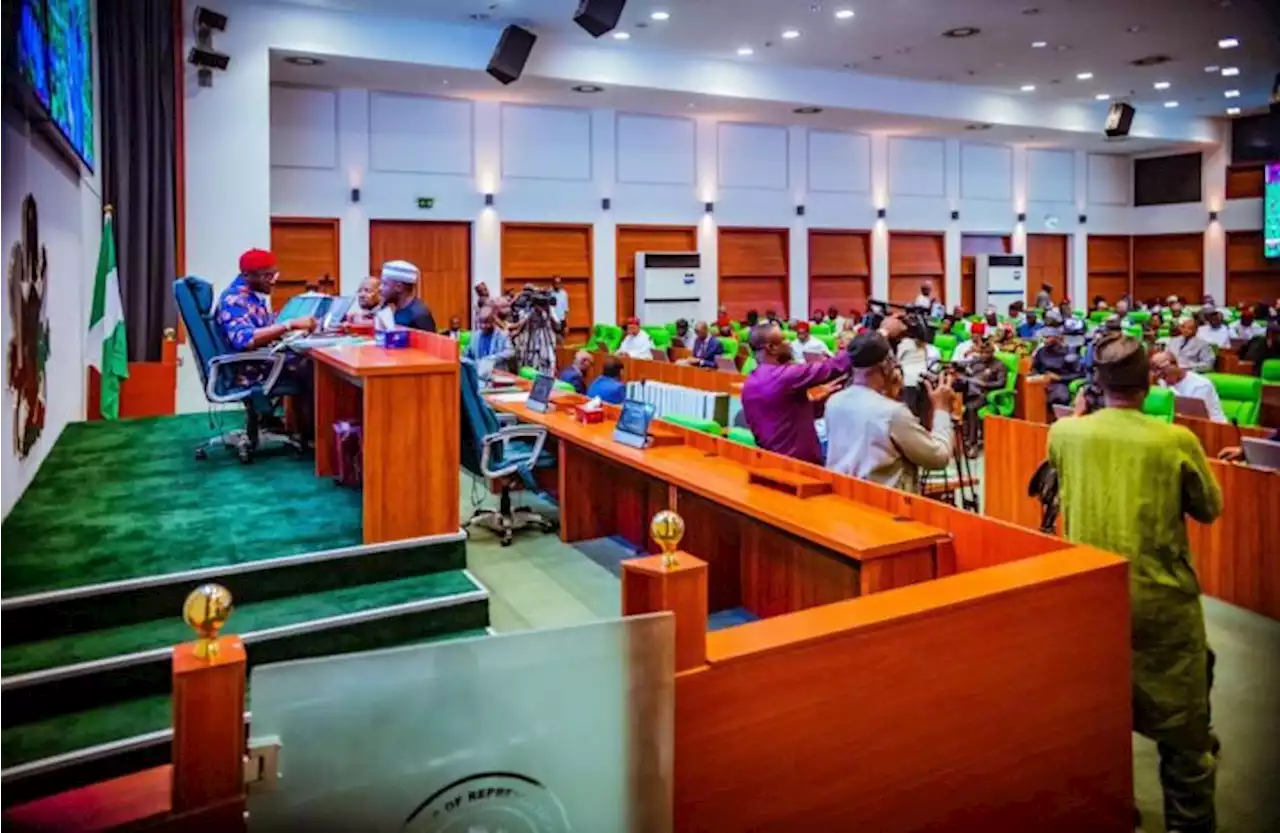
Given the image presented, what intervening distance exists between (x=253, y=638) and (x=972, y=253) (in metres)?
16.8

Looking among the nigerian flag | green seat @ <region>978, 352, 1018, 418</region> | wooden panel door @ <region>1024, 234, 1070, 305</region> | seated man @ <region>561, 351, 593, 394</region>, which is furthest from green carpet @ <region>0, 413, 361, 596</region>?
wooden panel door @ <region>1024, 234, 1070, 305</region>

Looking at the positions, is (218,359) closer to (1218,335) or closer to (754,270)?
(754,270)

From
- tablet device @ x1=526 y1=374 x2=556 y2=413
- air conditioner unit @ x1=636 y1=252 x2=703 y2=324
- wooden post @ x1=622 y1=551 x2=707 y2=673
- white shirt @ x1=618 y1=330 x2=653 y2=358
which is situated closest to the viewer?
wooden post @ x1=622 y1=551 x2=707 y2=673

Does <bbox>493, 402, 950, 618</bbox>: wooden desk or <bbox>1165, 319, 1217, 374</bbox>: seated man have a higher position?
→ <bbox>1165, 319, 1217, 374</bbox>: seated man

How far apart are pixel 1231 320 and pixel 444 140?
1173 centimetres

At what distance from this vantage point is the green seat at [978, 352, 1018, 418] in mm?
8305

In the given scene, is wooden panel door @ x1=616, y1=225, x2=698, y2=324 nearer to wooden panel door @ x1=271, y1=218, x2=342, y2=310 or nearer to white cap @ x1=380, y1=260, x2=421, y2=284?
wooden panel door @ x1=271, y1=218, x2=342, y2=310

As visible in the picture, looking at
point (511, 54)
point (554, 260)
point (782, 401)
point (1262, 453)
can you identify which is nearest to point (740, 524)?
point (782, 401)

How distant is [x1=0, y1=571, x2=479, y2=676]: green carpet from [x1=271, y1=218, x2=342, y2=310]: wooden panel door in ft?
30.0

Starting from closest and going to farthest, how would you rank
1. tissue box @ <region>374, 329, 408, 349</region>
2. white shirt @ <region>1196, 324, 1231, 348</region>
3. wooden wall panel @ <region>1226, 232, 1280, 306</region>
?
tissue box @ <region>374, 329, 408, 349</region>, white shirt @ <region>1196, 324, 1231, 348</region>, wooden wall panel @ <region>1226, 232, 1280, 306</region>

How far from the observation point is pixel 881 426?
3.49 metres

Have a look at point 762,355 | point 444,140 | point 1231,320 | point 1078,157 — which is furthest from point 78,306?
point 1078,157

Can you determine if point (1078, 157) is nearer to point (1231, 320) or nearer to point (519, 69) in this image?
point (1231, 320)

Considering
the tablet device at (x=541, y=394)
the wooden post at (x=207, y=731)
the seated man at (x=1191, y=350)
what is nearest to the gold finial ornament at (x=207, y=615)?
the wooden post at (x=207, y=731)
